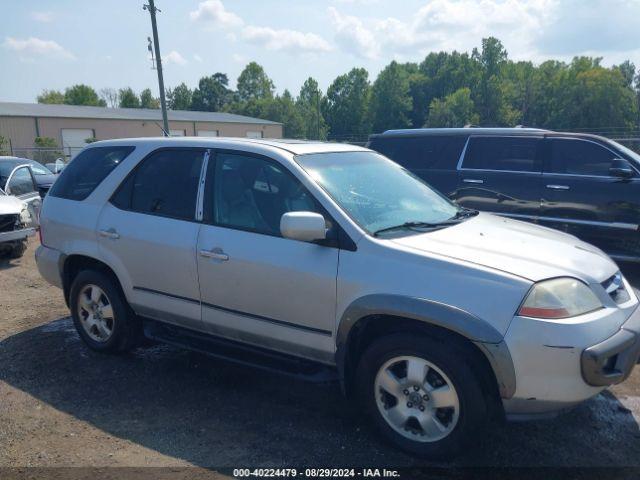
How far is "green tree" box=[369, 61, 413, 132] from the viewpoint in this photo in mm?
85938

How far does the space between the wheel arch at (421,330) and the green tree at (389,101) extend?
276ft

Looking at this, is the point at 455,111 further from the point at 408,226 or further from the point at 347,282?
the point at 347,282

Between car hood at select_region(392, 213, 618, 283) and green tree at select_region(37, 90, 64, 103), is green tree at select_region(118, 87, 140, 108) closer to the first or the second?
green tree at select_region(37, 90, 64, 103)

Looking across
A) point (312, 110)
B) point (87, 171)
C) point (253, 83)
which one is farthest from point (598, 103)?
point (87, 171)

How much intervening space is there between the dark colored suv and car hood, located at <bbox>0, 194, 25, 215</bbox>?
5.97 meters

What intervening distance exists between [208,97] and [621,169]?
327ft

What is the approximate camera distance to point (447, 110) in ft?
249

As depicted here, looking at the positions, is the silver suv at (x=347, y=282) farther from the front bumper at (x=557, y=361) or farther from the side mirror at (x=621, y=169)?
the side mirror at (x=621, y=169)

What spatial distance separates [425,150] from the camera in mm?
8164

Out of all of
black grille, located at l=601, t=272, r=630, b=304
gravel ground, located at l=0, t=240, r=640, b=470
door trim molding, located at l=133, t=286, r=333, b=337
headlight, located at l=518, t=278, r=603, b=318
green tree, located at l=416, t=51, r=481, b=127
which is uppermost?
green tree, located at l=416, t=51, r=481, b=127

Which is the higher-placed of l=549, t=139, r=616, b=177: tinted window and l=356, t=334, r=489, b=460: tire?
l=549, t=139, r=616, b=177: tinted window

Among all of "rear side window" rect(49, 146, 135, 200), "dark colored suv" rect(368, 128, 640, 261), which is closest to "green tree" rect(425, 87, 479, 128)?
"dark colored suv" rect(368, 128, 640, 261)

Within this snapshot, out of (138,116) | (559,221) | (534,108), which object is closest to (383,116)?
Answer: (534,108)

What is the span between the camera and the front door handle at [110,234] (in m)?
4.51
